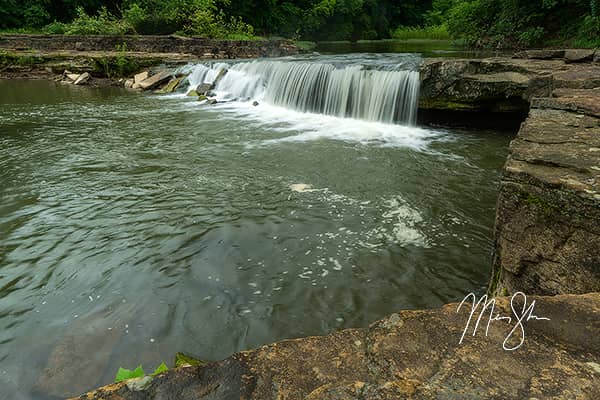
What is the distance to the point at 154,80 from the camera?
1551 centimetres

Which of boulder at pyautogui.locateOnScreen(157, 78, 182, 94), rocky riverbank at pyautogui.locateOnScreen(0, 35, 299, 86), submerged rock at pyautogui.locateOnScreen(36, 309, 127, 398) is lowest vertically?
submerged rock at pyautogui.locateOnScreen(36, 309, 127, 398)

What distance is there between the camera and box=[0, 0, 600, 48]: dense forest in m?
17.6

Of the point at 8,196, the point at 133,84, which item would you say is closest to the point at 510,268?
the point at 8,196

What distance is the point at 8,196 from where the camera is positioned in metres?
5.20

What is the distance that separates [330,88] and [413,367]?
407 inches

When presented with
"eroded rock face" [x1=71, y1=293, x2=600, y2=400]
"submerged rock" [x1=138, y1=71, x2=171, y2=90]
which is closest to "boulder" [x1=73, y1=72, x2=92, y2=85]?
"submerged rock" [x1=138, y1=71, x2=171, y2=90]

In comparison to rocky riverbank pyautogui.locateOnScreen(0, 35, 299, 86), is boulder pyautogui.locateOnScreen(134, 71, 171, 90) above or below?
below

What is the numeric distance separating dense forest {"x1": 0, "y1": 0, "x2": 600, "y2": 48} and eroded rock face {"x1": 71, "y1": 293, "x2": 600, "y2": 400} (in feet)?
57.3

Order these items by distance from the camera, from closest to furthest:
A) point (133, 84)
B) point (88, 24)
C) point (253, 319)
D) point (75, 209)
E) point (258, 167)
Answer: point (253, 319) → point (75, 209) → point (258, 167) → point (133, 84) → point (88, 24)

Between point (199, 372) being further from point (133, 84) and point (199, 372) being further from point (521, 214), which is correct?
point (133, 84)

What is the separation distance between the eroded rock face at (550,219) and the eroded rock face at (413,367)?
0.81 metres

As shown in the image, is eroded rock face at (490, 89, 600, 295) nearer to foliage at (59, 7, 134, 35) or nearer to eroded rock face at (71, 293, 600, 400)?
eroded rock face at (71, 293, 600, 400)

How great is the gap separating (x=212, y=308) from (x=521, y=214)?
7.68 feet

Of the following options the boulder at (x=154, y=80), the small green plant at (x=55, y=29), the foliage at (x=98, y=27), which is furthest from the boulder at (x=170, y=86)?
the small green plant at (x=55, y=29)
